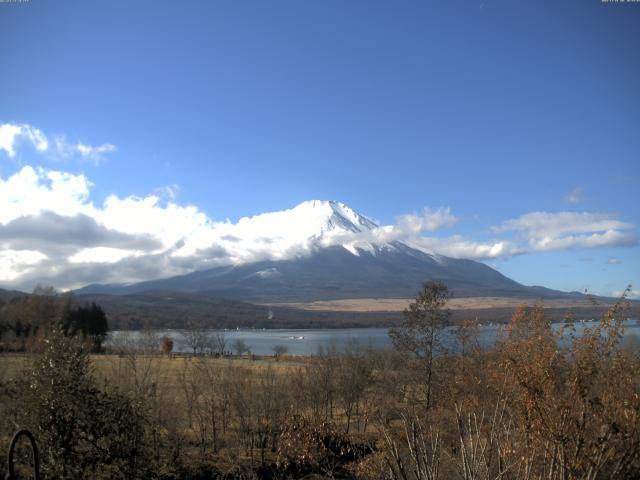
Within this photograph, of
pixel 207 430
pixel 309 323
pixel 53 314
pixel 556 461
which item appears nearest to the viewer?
pixel 556 461

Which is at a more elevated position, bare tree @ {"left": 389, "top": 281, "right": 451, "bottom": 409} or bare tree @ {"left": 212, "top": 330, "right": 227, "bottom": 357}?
bare tree @ {"left": 389, "top": 281, "right": 451, "bottom": 409}

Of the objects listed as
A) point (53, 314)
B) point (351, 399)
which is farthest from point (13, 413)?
point (53, 314)

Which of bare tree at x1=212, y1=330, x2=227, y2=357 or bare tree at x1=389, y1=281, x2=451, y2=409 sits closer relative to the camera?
bare tree at x1=389, y1=281, x2=451, y2=409

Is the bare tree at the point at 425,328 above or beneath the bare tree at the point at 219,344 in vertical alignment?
above

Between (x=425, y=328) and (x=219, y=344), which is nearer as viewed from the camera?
(x=425, y=328)

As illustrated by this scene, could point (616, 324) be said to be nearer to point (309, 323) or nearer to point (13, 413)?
point (13, 413)

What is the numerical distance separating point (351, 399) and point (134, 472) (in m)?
18.7

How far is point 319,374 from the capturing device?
1224 inches

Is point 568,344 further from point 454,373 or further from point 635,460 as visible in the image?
point 454,373

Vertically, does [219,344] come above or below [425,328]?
below

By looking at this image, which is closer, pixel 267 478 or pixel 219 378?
pixel 267 478

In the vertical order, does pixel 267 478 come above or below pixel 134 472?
below

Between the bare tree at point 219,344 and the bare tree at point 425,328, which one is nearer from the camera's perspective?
the bare tree at point 425,328

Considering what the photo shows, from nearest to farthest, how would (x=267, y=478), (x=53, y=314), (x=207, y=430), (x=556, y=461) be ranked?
1. (x=556, y=461)
2. (x=267, y=478)
3. (x=207, y=430)
4. (x=53, y=314)
